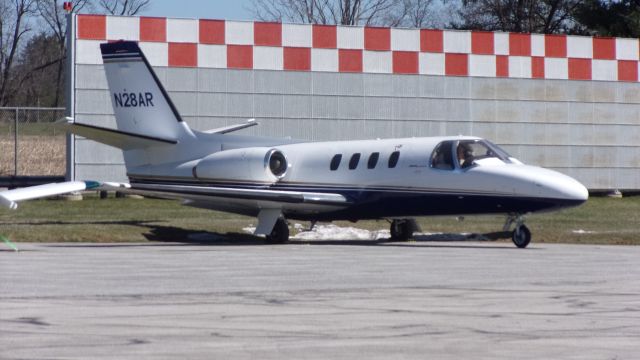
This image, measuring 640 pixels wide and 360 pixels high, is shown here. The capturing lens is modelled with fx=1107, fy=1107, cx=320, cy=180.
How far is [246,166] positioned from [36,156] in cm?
2061

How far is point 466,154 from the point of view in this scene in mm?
20328

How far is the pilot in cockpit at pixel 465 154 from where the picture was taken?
66.3 feet

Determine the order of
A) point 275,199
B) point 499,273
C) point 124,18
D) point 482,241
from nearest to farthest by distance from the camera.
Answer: point 499,273 < point 275,199 < point 482,241 < point 124,18

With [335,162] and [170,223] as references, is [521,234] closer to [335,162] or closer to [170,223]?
[335,162]

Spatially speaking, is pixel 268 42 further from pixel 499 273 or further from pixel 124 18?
pixel 499 273

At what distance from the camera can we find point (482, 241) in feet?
75.2

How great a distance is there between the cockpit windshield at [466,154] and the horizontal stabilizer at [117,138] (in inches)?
243

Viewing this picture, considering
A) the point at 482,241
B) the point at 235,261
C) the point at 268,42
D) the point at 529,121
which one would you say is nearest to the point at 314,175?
the point at 482,241

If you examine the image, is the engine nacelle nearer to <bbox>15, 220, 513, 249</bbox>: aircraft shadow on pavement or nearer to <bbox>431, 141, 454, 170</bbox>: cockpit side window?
<bbox>15, 220, 513, 249</bbox>: aircraft shadow on pavement

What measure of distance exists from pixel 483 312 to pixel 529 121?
22381 mm

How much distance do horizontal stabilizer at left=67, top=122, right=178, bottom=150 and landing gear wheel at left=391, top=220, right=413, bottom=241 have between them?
5001 mm

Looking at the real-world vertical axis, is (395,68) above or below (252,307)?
above

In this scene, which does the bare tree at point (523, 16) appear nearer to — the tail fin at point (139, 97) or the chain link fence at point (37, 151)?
the chain link fence at point (37, 151)

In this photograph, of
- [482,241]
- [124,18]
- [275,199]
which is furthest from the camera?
[124,18]
